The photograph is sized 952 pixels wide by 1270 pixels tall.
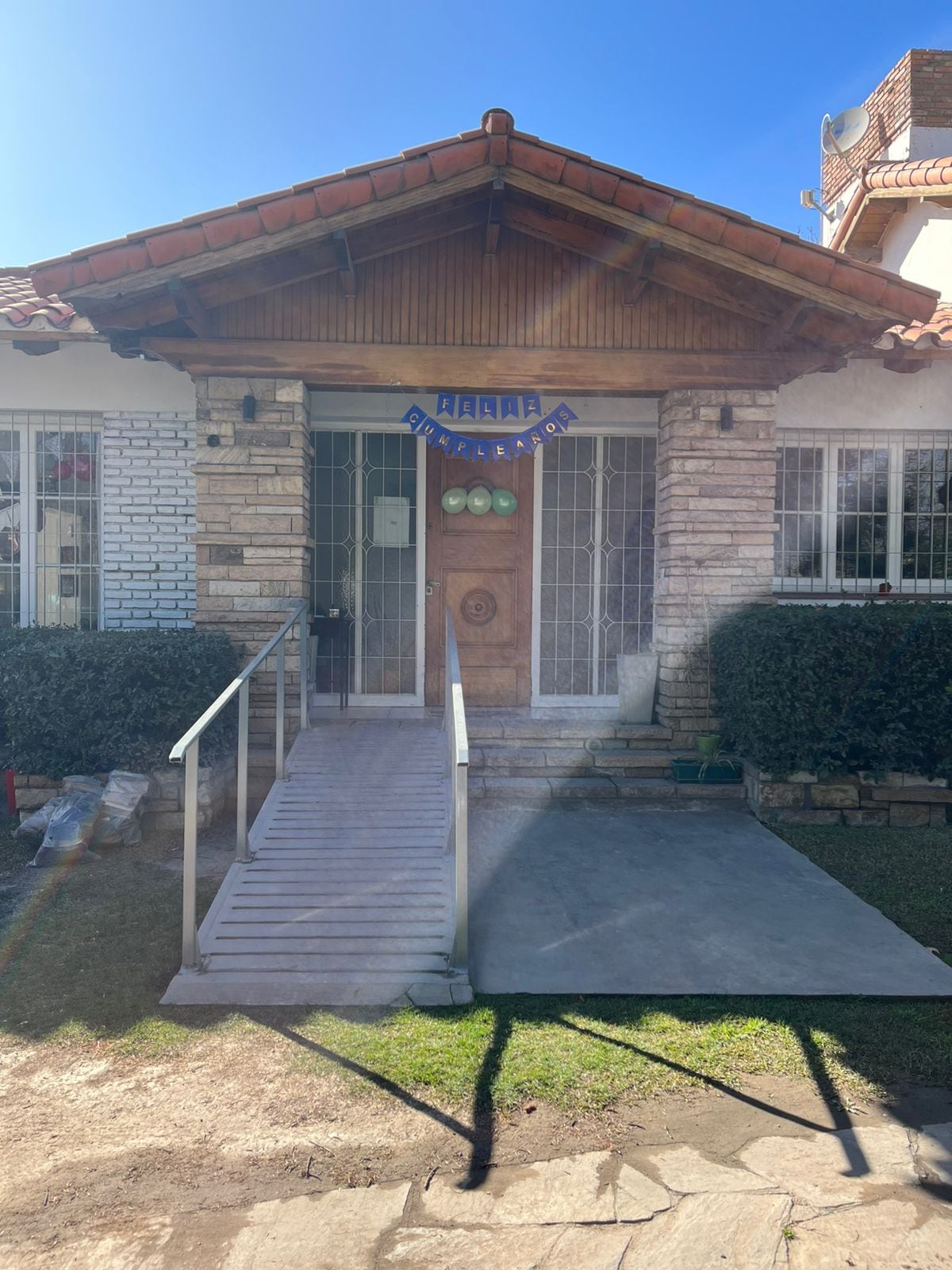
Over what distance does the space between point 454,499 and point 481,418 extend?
89 centimetres

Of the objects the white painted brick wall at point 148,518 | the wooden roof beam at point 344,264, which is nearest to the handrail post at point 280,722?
the white painted brick wall at point 148,518

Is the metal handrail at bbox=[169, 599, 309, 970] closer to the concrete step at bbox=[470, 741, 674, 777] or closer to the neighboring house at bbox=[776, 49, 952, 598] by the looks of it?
the concrete step at bbox=[470, 741, 674, 777]

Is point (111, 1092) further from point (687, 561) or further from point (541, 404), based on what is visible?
point (541, 404)

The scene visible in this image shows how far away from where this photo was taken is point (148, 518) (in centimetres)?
690

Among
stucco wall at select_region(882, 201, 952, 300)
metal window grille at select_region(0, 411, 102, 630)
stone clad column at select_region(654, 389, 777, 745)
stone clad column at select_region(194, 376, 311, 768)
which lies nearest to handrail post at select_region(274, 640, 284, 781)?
stone clad column at select_region(194, 376, 311, 768)

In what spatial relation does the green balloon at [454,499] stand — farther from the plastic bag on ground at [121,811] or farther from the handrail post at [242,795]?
the plastic bag on ground at [121,811]

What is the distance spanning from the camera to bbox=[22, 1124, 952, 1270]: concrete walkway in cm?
224

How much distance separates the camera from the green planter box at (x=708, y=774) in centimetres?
636

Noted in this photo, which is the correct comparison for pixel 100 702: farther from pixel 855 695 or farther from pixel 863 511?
pixel 863 511

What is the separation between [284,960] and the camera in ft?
12.7

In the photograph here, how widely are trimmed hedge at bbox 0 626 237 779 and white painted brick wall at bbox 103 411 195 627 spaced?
1152 mm

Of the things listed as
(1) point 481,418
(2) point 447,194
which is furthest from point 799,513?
(2) point 447,194

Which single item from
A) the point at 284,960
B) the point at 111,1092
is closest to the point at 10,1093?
the point at 111,1092

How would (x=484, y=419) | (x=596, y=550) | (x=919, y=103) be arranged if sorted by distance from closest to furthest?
1. (x=484, y=419)
2. (x=596, y=550)
3. (x=919, y=103)
